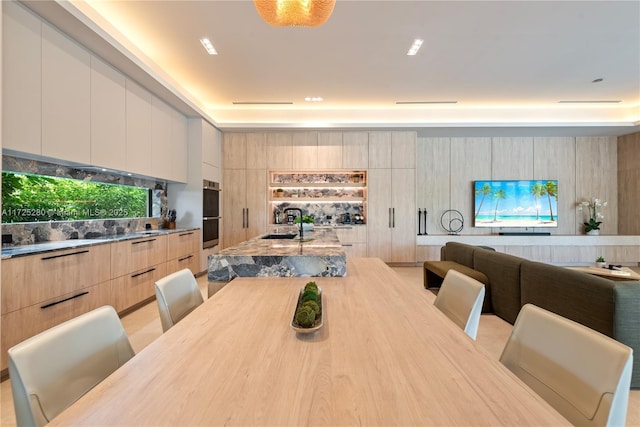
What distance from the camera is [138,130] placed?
3.89 m

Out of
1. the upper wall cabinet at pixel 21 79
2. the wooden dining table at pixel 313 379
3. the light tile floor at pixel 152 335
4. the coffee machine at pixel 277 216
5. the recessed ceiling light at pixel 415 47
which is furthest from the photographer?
the coffee machine at pixel 277 216

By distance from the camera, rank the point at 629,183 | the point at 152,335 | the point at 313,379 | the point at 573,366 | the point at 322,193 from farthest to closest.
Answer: the point at 322,193 < the point at 629,183 < the point at 152,335 < the point at 573,366 < the point at 313,379

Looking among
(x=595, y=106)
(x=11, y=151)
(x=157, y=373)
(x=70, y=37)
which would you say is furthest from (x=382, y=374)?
(x=595, y=106)

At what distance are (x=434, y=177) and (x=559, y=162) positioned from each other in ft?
8.72

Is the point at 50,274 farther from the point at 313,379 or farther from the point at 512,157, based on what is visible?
the point at 512,157

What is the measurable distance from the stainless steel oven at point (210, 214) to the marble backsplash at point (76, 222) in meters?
0.67

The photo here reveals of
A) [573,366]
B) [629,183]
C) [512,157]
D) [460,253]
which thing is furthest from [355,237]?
[629,183]

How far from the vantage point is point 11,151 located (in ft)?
7.77

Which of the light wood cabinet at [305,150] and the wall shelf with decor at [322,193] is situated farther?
the wall shelf with decor at [322,193]

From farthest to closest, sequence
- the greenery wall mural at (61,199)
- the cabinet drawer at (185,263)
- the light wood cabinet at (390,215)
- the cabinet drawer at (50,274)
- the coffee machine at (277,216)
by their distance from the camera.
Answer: the coffee machine at (277,216) < the light wood cabinet at (390,215) < the cabinet drawer at (185,263) < the greenery wall mural at (61,199) < the cabinet drawer at (50,274)

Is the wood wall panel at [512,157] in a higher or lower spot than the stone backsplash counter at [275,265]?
higher

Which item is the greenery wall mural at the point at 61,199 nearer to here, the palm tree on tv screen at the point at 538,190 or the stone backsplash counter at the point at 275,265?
the stone backsplash counter at the point at 275,265

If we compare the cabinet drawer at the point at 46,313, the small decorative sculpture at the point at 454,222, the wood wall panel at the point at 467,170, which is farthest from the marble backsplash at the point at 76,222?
the wood wall panel at the point at 467,170

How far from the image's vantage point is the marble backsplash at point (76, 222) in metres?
2.74
